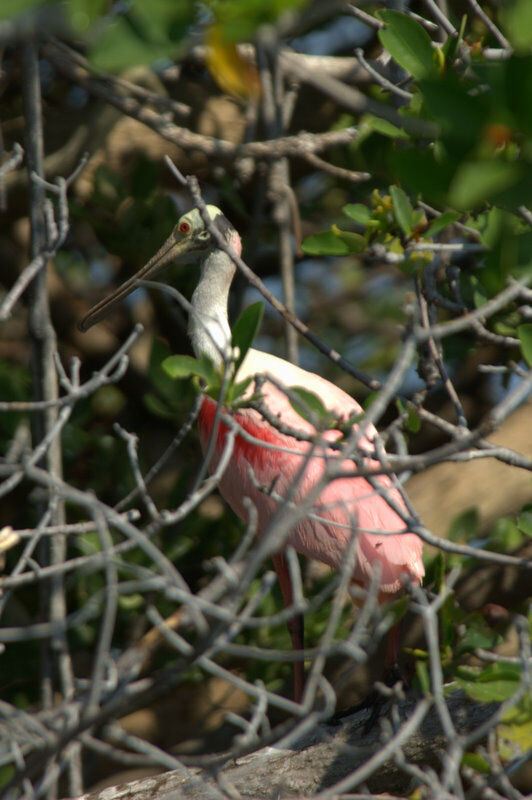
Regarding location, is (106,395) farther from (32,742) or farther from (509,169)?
(509,169)

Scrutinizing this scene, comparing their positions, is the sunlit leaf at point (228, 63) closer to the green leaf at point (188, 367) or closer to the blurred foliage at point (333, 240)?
the blurred foliage at point (333, 240)

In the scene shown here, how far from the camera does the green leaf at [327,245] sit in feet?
6.82

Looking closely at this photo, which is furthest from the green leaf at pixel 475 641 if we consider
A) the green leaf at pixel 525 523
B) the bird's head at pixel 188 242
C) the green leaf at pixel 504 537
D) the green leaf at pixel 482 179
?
the green leaf at pixel 482 179

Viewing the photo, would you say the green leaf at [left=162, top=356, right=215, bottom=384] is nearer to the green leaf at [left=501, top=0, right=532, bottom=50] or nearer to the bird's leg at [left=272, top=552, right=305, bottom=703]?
the green leaf at [left=501, top=0, right=532, bottom=50]

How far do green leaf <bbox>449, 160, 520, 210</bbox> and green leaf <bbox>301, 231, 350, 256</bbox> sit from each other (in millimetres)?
1015

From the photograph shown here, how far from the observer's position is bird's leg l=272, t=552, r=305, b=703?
10.4 feet

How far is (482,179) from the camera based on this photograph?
101 centimetres

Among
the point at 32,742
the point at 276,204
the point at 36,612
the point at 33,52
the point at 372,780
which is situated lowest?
the point at 36,612

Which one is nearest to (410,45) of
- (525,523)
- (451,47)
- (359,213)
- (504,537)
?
(451,47)

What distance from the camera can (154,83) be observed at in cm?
398

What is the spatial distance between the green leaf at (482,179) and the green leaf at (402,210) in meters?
0.84

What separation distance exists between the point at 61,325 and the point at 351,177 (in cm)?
137

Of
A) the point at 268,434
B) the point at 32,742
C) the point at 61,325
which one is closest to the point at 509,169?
the point at 32,742

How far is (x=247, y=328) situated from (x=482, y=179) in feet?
3.14
